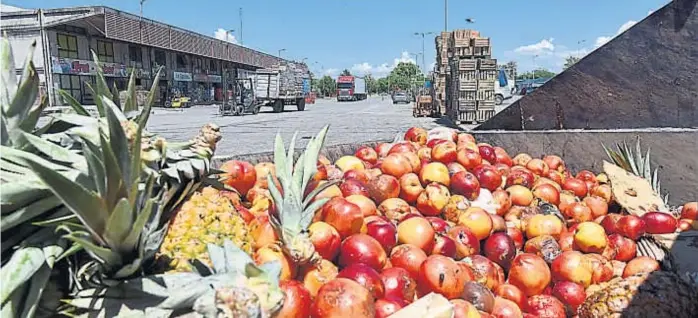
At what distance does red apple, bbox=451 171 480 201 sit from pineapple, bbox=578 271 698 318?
3.31 ft

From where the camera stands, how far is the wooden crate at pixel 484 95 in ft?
48.6

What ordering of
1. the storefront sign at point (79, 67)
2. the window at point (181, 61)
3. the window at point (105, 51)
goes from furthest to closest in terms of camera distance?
the window at point (181, 61) < the window at point (105, 51) < the storefront sign at point (79, 67)

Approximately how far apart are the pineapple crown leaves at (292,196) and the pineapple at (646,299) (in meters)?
1.38

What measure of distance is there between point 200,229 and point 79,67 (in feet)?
128

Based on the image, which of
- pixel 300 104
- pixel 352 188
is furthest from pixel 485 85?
pixel 300 104

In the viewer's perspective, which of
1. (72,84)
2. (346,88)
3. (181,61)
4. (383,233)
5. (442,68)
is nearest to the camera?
(383,233)

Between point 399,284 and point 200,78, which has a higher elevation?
point 200,78

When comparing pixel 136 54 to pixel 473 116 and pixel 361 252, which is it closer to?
pixel 473 116

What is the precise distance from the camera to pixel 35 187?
4.78ft

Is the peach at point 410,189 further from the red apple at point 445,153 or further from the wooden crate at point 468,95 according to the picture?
the wooden crate at point 468,95

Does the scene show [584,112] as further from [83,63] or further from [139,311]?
[83,63]

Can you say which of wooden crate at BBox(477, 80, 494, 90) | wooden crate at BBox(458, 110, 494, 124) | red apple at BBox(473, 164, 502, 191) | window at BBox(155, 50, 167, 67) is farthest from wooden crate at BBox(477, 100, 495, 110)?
window at BBox(155, 50, 167, 67)

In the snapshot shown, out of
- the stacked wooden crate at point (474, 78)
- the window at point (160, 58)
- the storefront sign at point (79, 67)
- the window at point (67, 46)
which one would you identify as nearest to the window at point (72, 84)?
the storefront sign at point (79, 67)

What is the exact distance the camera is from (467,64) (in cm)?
1460
